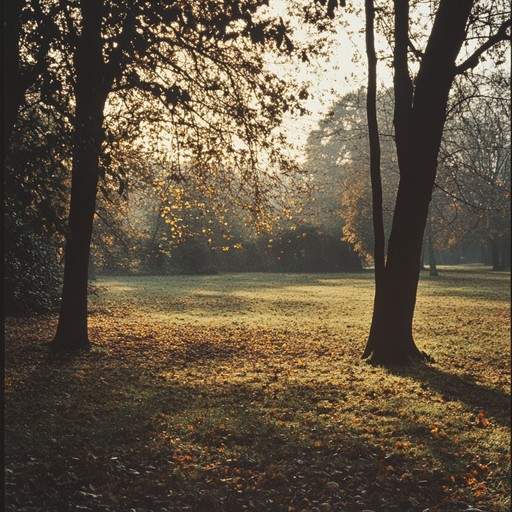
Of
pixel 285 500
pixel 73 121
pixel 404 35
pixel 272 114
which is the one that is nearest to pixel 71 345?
pixel 73 121

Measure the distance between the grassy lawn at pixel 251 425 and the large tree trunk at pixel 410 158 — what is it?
90cm

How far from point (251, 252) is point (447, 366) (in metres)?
37.8

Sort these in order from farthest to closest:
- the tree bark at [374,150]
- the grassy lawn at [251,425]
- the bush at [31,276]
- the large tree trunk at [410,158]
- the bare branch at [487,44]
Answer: the bush at [31,276], the tree bark at [374,150], the bare branch at [487,44], the large tree trunk at [410,158], the grassy lawn at [251,425]

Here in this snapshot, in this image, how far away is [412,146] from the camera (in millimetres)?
9867

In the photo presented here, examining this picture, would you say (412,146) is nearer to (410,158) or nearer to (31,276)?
(410,158)

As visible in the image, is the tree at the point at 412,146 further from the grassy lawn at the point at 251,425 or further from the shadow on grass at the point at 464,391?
the grassy lawn at the point at 251,425

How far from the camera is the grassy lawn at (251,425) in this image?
501 centimetres

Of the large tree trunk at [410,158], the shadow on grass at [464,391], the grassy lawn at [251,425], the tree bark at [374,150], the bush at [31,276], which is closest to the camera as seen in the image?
the grassy lawn at [251,425]

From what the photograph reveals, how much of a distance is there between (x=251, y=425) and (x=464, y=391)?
13.2 feet

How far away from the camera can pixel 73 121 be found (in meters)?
6.88

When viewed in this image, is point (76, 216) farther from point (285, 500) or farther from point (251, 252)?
point (251, 252)

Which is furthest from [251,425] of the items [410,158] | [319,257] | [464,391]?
[319,257]

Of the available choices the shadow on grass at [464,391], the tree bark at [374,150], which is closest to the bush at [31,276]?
the tree bark at [374,150]

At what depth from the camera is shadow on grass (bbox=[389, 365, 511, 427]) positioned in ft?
25.3
